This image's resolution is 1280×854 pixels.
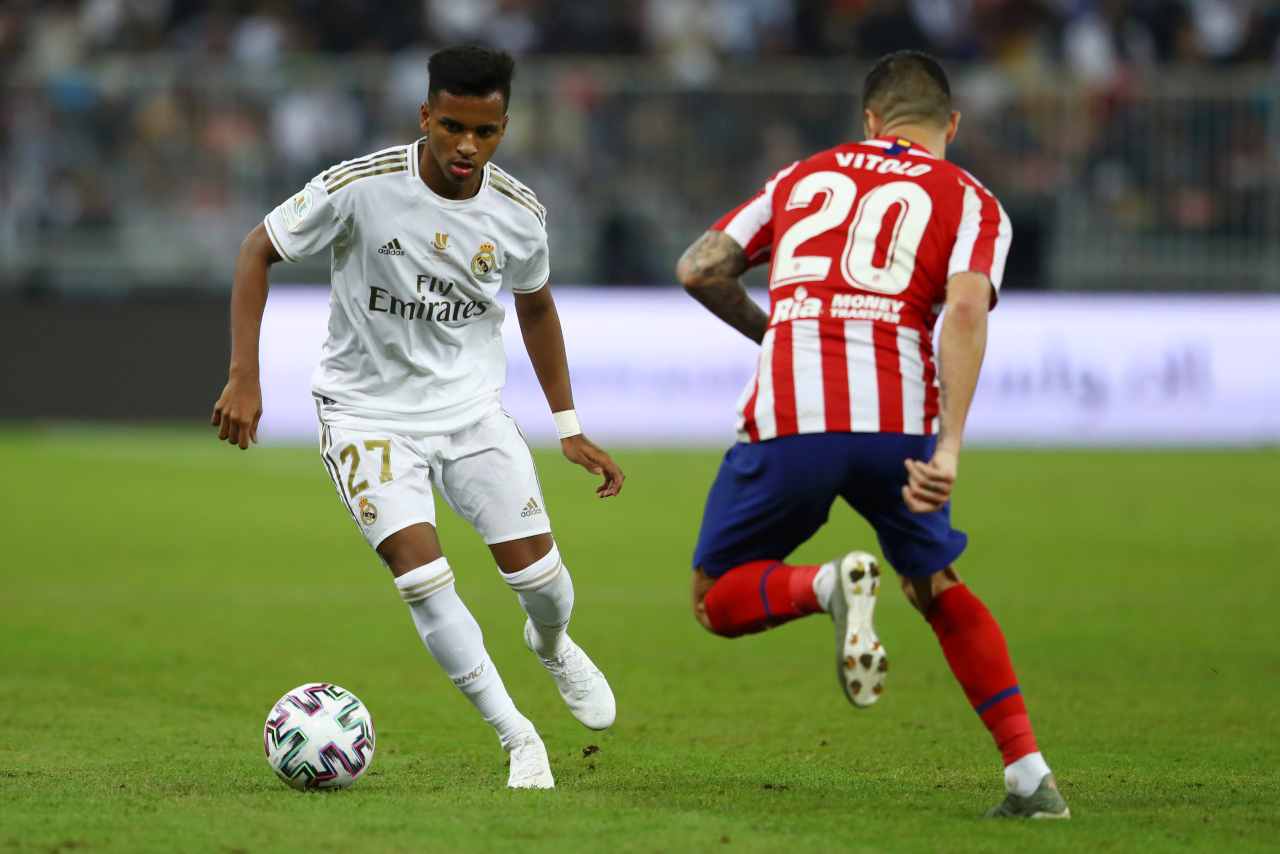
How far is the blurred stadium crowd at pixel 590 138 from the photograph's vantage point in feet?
63.2

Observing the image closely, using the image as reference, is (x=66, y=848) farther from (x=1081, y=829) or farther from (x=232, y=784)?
(x=1081, y=829)

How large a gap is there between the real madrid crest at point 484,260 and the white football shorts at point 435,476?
44 centimetres

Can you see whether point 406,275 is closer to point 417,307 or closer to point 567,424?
point 417,307

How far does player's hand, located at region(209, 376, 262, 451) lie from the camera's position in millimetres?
5254

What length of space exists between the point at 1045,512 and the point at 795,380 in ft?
30.8

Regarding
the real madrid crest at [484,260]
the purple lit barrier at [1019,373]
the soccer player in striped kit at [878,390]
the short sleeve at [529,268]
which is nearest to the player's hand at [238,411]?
the real madrid crest at [484,260]

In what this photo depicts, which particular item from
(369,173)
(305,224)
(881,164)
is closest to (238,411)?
(305,224)

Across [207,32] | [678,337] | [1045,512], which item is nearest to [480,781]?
[1045,512]

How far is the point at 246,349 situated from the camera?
535cm

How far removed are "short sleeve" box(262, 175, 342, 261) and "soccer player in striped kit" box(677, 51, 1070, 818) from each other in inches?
52.2

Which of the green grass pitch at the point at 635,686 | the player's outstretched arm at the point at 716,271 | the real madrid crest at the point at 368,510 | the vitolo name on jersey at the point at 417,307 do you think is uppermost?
the player's outstretched arm at the point at 716,271

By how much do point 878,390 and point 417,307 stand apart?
1491mm

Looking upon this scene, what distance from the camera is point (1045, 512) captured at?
14.0 m

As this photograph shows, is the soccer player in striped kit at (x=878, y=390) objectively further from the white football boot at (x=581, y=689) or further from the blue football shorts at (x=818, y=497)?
the white football boot at (x=581, y=689)
